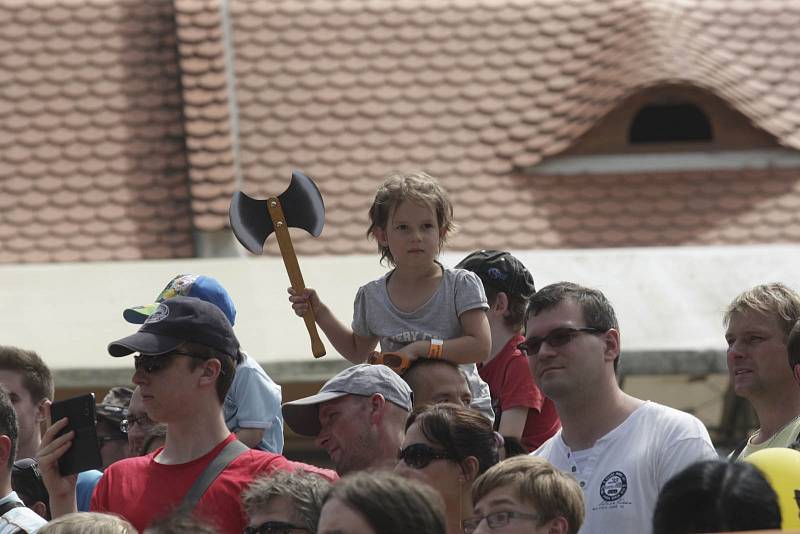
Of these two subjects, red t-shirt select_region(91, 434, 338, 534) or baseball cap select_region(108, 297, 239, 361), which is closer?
red t-shirt select_region(91, 434, 338, 534)

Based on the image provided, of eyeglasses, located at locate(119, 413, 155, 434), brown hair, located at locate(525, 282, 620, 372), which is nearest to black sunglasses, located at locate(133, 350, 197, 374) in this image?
eyeglasses, located at locate(119, 413, 155, 434)

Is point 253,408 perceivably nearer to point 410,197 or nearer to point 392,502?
point 410,197

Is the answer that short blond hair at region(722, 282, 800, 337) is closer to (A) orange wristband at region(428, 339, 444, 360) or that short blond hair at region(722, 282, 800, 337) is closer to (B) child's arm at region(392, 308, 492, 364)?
(B) child's arm at region(392, 308, 492, 364)

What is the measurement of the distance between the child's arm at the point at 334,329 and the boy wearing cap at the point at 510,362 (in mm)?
431

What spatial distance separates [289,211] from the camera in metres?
6.14

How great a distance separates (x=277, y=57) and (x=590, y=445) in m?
9.45

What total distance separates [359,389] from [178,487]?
2.12 ft

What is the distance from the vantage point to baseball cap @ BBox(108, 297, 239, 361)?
5.07 metres

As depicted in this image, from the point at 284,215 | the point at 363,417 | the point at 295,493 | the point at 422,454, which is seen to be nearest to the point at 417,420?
the point at 422,454

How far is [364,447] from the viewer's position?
203 inches

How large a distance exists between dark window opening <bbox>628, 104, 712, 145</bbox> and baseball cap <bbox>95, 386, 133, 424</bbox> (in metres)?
8.11

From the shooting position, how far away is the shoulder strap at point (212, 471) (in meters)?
Result: 4.87

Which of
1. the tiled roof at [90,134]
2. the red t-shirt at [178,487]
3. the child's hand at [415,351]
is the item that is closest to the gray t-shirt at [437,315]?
the child's hand at [415,351]

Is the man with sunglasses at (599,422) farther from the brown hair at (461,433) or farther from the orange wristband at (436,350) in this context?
the orange wristband at (436,350)
